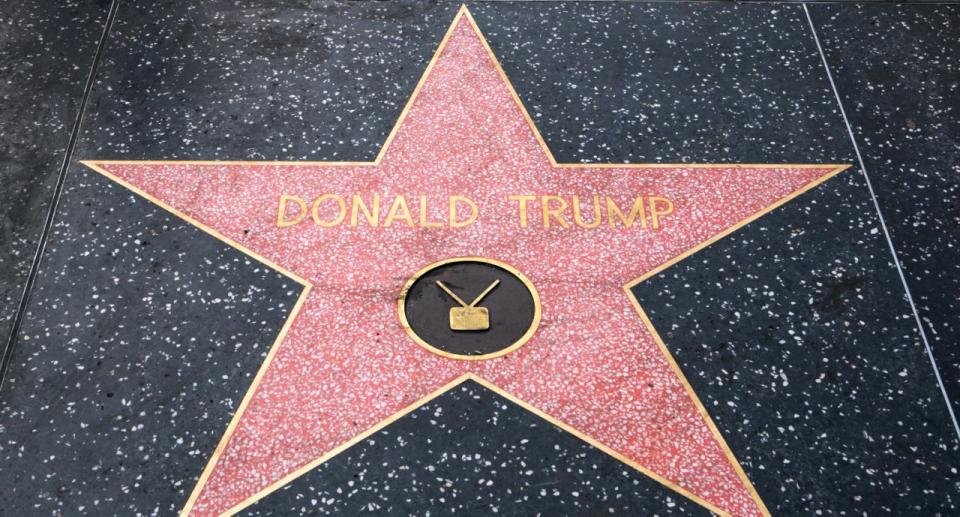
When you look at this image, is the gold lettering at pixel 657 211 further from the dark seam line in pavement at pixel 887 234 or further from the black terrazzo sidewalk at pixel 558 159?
the dark seam line in pavement at pixel 887 234

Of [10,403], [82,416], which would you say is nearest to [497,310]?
[82,416]

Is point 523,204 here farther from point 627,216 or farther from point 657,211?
point 657,211

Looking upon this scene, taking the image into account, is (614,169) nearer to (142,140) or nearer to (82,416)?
(142,140)

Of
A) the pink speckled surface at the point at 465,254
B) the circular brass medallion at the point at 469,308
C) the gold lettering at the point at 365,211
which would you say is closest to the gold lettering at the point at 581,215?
the pink speckled surface at the point at 465,254

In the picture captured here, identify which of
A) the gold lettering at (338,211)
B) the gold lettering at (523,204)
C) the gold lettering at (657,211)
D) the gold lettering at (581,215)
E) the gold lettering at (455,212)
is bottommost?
the gold lettering at (338,211)

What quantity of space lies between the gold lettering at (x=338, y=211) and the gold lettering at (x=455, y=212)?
14.0 inches

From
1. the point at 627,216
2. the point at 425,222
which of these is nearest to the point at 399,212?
the point at 425,222

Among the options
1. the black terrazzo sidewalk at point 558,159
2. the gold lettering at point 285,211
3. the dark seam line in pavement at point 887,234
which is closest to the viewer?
the black terrazzo sidewalk at point 558,159

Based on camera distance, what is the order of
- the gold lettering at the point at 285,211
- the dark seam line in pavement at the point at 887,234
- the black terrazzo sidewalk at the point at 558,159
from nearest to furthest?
the black terrazzo sidewalk at the point at 558,159 → the dark seam line in pavement at the point at 887,234 → the gold lettering at the point at 285,211

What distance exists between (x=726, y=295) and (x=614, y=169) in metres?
0.60

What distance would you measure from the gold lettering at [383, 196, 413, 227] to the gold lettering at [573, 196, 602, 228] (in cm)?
55

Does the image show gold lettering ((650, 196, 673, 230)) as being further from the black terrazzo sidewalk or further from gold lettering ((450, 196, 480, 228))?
gold lettering ((450, 196, 480, 228))

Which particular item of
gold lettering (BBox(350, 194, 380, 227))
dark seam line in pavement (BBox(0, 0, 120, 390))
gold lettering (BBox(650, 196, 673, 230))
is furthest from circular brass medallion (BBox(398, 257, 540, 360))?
dark seam line in pavement (BBox(0, 0, 120, 390))

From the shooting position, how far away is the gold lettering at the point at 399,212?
2.85m
